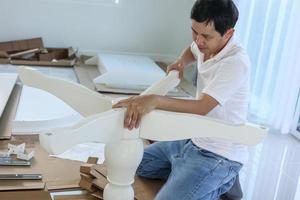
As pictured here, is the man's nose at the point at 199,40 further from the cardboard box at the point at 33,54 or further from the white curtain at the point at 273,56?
the cardboard box at the point at 33,54

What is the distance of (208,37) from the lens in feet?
5.10

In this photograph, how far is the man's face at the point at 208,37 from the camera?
153cm

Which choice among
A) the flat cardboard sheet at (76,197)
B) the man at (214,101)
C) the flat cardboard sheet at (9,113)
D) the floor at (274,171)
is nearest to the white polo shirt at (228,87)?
the man at (214,101)

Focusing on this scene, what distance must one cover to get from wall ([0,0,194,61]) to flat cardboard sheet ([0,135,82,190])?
73.1 inches

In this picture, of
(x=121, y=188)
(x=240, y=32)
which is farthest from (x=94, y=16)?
(x=121, y=188)

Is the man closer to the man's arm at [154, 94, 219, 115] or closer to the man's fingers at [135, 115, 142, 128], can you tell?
the man's arm at [154, 94, 219, 115]

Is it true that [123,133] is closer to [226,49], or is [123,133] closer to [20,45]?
[226,49]

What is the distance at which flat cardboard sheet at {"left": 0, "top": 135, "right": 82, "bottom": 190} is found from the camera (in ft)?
5.83

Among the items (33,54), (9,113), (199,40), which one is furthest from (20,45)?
(199,40)

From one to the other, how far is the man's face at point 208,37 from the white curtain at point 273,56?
138 cm

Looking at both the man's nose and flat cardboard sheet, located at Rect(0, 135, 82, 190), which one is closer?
the man's nose

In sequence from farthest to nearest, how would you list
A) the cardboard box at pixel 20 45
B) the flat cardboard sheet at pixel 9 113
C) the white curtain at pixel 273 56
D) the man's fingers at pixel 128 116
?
1. the cardboard box at pixel 20 45
2. the white curtain at pixel 273 56
3. the flat cardboard sheet at pixel 9 113
4. the man's fingers at pixel 128 116

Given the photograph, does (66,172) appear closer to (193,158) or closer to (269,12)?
(193,158)

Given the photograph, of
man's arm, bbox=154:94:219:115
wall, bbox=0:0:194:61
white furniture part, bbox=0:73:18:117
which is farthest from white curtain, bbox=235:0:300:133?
white furniture part, bbox=0:73:18:117
